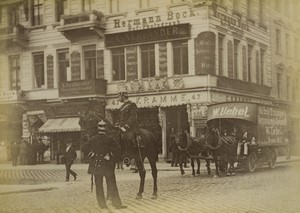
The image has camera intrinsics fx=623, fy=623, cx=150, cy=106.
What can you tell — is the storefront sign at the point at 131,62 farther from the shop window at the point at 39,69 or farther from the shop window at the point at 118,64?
the shop window at the point at 39,69

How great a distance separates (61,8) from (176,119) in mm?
998

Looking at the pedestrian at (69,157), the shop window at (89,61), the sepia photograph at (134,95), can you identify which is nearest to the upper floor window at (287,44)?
the sepia photograph at (134,95)

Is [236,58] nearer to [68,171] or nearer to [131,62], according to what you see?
[131,62]

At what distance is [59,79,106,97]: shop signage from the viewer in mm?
3598

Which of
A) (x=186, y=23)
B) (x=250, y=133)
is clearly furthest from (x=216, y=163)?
(x=186, y=23)

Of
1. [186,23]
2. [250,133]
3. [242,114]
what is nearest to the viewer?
[186,23]

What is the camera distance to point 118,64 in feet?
12.4

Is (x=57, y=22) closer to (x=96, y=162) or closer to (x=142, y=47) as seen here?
(x=142, y=47)

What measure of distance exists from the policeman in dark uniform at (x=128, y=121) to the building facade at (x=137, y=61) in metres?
0.06

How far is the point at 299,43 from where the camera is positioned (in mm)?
3566

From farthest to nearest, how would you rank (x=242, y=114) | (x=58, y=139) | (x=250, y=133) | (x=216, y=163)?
(x=216, y=163) < (x=250, y=133) < (x=242, y=114) < (x=58, y=139)

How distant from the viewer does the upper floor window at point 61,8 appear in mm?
3794

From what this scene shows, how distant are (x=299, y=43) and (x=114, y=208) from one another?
1.43 metres

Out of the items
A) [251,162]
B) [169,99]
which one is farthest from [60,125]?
[251,162]
